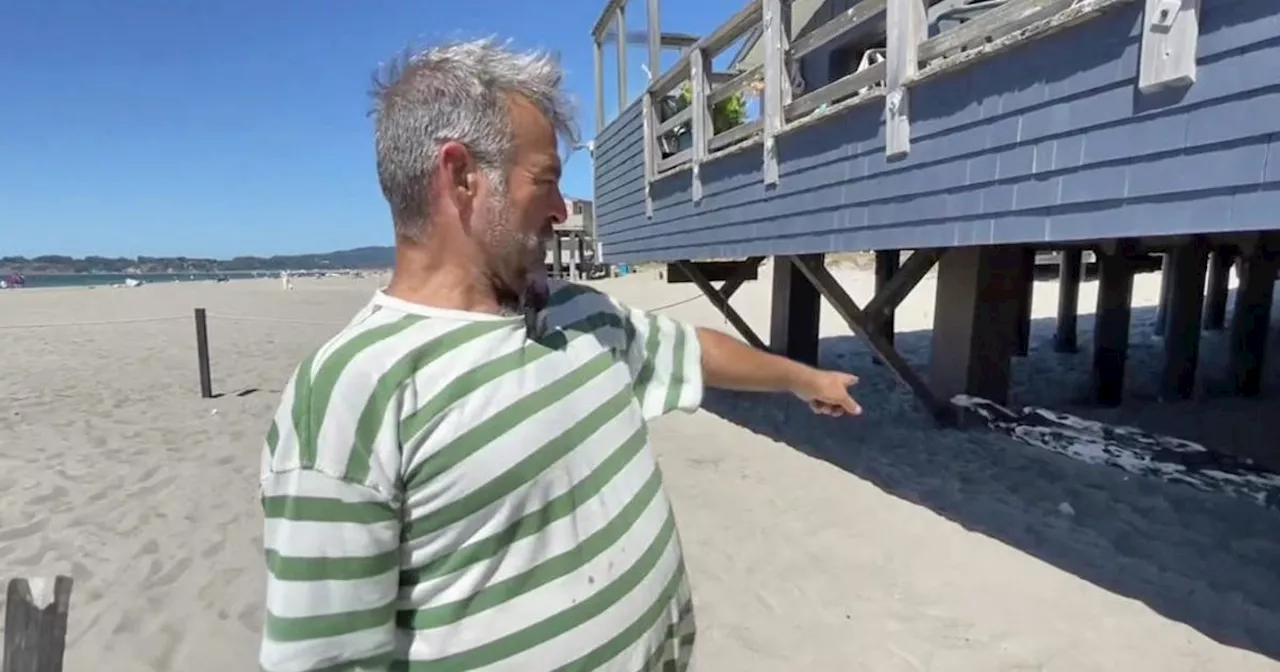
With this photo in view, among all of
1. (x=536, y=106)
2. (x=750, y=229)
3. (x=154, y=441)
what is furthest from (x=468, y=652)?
(x=154, y=441)

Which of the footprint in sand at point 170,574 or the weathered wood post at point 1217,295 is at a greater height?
the weathered wood post at point 1217,295

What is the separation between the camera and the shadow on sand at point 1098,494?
139 inches

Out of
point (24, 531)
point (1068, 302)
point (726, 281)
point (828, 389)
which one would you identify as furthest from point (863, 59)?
point (24, 531)

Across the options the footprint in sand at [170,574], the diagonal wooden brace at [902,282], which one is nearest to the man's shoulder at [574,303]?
the footprint in sand at [170,574]

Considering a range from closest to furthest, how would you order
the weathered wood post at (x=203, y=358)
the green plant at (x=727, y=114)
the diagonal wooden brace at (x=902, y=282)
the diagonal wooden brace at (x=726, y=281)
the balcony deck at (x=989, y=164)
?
the balcony deck at (x=989, y=164) → the diagonal wooden brace at (x=902, y=282) → the green plant at (x=727, y=114) → the weathered wood post at (x=203, y=358) → the diagonal wooden brace at (x=726, y=281)

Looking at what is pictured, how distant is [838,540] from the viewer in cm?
425

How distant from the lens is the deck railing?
9.27ft

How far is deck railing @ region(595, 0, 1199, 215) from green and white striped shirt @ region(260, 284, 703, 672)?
104 inches

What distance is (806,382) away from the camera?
1747mm

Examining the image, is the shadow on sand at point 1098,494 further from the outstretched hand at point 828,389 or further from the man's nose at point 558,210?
the man's nose at point 558,210

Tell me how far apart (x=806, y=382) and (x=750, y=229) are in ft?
15.5

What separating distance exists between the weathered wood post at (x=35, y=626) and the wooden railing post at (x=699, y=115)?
19.6 feet

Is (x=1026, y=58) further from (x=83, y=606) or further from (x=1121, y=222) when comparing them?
(x=83, y=606)

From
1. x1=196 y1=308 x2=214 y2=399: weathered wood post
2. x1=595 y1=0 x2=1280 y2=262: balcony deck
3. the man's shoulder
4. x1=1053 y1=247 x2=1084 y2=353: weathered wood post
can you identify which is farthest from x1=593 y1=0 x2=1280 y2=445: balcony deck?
x1=196 y1=308 x2=214 y2=399: weathered wood post
